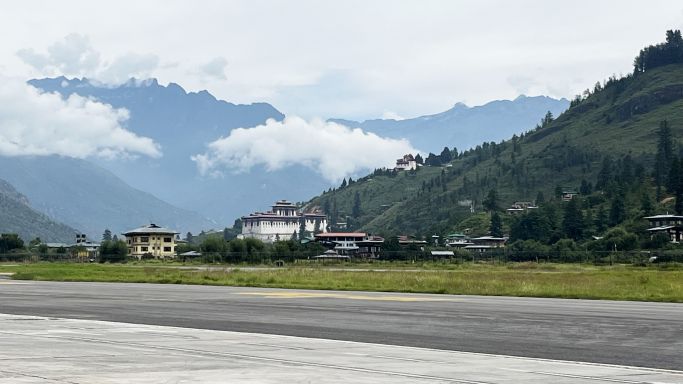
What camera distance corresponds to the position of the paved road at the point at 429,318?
23.5 meters

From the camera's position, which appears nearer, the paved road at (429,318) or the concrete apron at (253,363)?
the concrete apron at (253,363)

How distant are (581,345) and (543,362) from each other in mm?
4040

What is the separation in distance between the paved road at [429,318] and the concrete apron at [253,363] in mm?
1835

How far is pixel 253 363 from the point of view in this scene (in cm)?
1914

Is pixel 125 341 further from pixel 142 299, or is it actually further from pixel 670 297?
pixel 670 297

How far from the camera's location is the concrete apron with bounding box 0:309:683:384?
55.3ft

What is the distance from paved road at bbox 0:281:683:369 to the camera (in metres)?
23.5

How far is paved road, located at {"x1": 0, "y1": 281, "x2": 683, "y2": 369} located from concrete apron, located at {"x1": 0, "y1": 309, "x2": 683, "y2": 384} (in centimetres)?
184

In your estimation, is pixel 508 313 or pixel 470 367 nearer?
pixel 470 367

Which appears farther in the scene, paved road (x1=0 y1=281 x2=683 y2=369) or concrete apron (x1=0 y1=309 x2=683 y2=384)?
paved road (x1=0 y1=281 x2=683 y2=369)

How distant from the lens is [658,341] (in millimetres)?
24625

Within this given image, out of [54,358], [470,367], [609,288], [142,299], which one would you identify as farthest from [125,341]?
[609,288]

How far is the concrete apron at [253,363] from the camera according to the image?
Result: 664 inches

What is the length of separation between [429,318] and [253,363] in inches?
543
